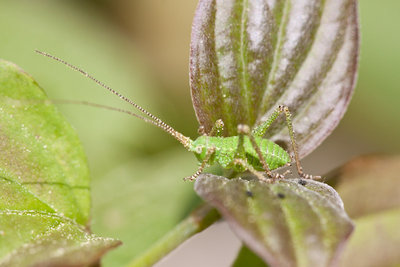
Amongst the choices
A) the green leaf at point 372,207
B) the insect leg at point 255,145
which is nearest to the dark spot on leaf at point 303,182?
the insect leg at point 255,145

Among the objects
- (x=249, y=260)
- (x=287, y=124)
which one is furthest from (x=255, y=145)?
(x=249, y=260)

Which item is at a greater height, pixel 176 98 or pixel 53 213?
pixel 176 98

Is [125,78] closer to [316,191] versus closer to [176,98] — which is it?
[176,98]

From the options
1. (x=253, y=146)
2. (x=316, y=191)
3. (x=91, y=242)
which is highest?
(x=253, y=146)

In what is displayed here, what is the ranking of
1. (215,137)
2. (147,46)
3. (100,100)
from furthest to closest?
(147,46), (100,100), (215,137)

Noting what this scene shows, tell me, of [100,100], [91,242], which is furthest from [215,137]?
[100,100]

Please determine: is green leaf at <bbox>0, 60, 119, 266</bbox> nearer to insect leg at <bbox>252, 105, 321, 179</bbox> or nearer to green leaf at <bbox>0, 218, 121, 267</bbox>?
green leaf at <bbox>0, 218, 121, 267</bbox>
